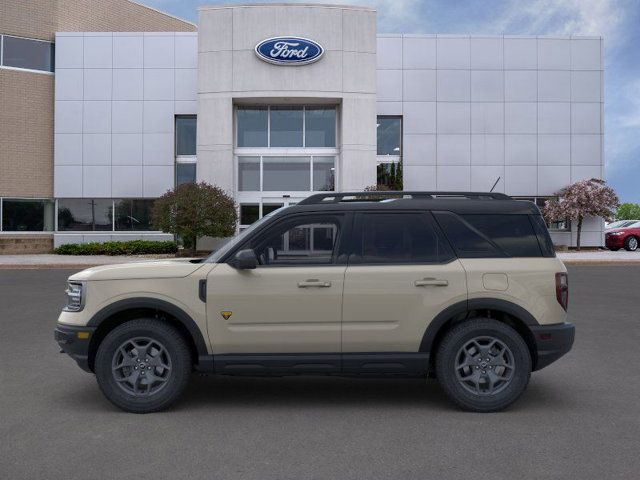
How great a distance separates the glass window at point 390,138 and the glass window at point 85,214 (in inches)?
544

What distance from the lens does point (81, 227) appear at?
31.5m

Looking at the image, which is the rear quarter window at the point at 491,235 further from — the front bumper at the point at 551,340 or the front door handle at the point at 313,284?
the front door handle at the point at 313,284

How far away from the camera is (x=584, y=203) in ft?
100

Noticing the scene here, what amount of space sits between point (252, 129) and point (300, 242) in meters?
25.1

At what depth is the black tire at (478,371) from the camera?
206 inches

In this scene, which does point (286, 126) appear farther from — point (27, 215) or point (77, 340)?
point (77, 340)

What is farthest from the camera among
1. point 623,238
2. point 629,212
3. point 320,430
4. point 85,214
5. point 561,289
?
point 629,212

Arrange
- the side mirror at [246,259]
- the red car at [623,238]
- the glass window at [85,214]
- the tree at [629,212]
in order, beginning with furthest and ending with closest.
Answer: the tree at [629,212]
the red car at [623,238]
the glass window at [85,214]
the side mirror at [246,259]

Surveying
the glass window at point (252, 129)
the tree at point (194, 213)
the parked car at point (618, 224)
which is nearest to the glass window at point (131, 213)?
the tree at point (194, 213)

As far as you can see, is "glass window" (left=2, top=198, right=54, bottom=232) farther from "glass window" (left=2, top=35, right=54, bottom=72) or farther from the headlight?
the headlight

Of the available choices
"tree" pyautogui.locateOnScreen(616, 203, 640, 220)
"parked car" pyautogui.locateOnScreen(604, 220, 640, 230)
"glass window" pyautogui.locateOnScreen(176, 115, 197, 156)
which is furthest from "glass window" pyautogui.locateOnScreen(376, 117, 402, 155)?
"tree" pyautogui.locateOnScreen(616, 203, 640, 220)

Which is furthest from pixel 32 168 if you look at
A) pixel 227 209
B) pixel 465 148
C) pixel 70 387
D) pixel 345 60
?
pixel 70 387

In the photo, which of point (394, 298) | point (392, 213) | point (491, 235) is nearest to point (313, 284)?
point (394, 298)

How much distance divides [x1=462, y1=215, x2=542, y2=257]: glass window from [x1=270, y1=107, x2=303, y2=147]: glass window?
24931 millimetres
